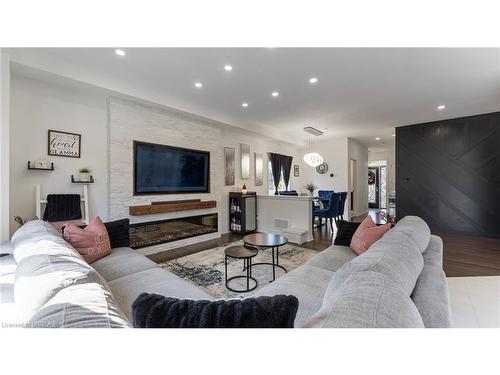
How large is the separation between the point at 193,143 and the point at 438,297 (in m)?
4.31

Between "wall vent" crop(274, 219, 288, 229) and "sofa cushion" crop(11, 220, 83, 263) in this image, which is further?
"wall vent" crop(274, 219, 288, 229)

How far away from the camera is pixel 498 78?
3.31 m

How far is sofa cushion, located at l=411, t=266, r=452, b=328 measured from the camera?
91 centimetres

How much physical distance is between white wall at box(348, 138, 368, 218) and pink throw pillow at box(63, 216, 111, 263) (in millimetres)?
7266

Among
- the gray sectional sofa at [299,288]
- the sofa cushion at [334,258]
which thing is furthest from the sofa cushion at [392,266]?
the sofa cushion at [334,258]

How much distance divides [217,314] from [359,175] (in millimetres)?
9022

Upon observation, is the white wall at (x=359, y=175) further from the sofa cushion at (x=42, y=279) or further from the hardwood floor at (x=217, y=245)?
the sofa cushion at (x=42, y=279)

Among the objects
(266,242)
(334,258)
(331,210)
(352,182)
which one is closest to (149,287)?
(266,242)

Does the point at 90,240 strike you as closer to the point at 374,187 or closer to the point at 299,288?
the point at 299,288

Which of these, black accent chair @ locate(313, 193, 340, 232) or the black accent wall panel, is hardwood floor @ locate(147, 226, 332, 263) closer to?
black accent chair @ locate(313, 193, 340, 232)

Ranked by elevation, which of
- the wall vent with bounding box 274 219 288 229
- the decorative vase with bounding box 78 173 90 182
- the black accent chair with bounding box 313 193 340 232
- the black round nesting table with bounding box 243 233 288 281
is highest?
the decorative vase with bounding box 78 173 90 182

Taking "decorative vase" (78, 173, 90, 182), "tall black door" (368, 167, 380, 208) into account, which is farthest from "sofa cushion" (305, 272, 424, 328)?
"tall black door" (368, 167, 380, 208)

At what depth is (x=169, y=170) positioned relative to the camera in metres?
4.16
